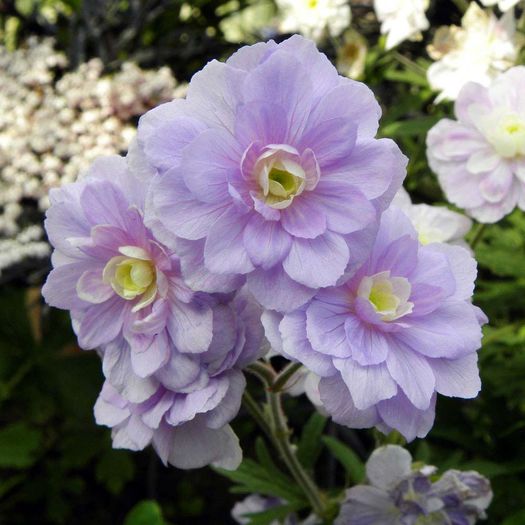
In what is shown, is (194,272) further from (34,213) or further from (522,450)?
(34,213)

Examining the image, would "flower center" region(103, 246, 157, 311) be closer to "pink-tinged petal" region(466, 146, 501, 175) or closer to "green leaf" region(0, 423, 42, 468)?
"pink-tinged petal" region(466, 146, 501, 175)

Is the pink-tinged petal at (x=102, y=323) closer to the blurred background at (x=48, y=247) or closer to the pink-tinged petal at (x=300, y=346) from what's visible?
the pink-tinged petal at (x=300, y=346)

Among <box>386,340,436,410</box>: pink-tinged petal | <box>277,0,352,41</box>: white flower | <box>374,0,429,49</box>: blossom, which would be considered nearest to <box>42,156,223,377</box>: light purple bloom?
<box>386,340,436,410</box>: pink-tinged petal

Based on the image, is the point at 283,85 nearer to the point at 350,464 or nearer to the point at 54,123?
the point at 350,464

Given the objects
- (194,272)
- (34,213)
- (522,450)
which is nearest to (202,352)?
(194,272)

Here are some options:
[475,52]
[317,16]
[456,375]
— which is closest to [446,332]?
[456,375]

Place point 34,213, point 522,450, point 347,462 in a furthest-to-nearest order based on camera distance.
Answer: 1. point 34,213
2. point 522,450
3. point 347,462

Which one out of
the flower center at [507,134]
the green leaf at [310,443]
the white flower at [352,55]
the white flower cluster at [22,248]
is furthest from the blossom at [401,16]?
the white flower cluster at [22,248]
